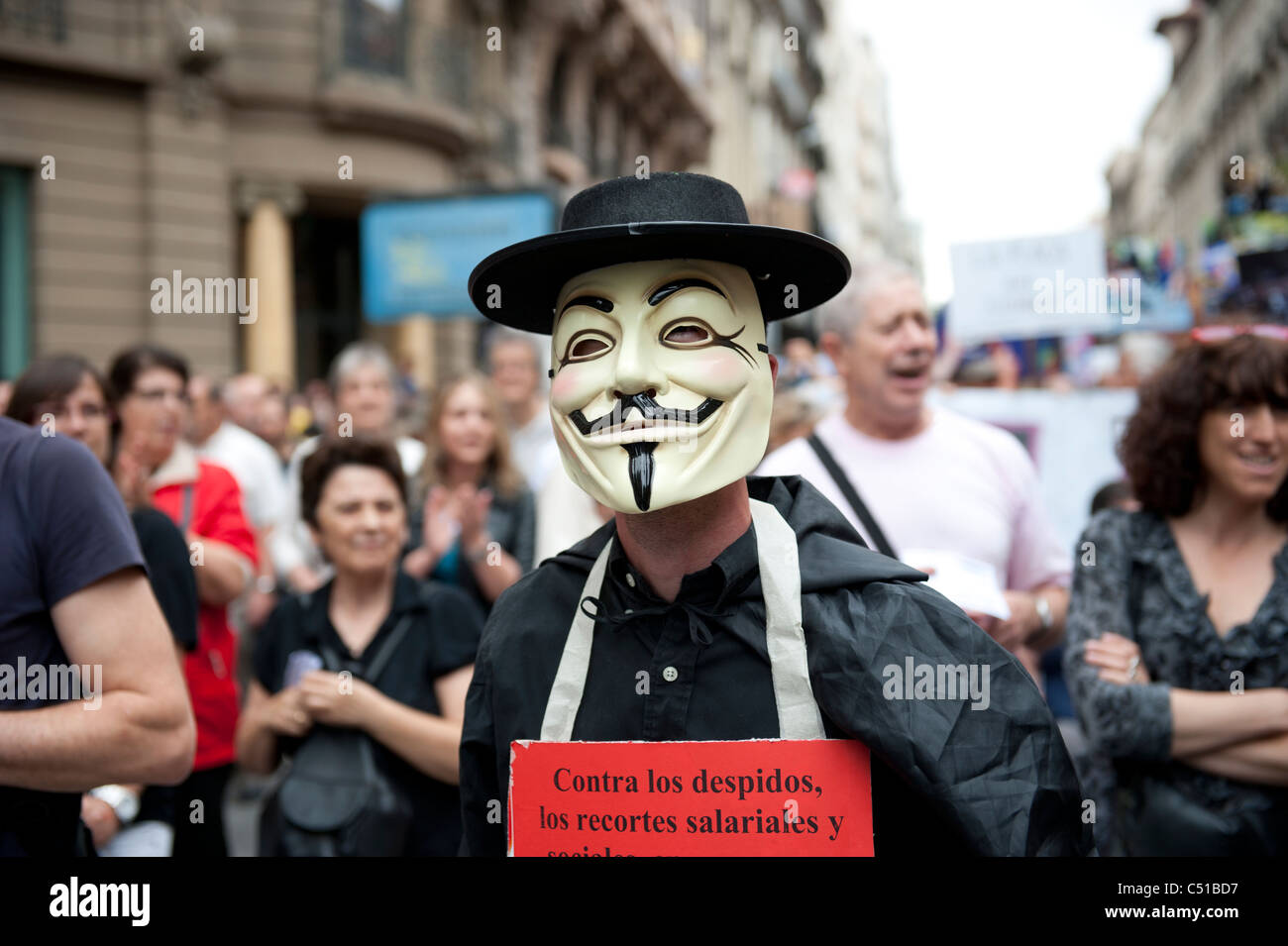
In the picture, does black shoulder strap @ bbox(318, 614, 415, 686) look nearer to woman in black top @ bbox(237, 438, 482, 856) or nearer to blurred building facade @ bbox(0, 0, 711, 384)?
woman in black top @ bbox(237, 438, 482, 856)

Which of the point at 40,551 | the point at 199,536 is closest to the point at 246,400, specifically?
the point at 199,536

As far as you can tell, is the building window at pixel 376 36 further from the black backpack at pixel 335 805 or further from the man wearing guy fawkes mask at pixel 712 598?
the man wearing guy fawkes mask at pixel 712 598

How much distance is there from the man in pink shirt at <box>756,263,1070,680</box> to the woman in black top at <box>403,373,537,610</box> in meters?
1.16

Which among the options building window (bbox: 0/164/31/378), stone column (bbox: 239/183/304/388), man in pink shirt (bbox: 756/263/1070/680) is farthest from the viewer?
stone column (bbox: 239/183/304/388)

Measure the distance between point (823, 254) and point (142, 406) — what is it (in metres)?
2.86

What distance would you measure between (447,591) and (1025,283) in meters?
3.94

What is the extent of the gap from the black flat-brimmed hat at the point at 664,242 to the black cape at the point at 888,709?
1.37ft

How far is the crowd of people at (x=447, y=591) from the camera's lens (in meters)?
2.15

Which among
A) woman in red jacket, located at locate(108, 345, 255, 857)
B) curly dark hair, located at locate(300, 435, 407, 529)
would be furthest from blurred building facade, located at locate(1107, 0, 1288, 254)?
woman in red jacket, located at locate(108, 345, 255, 857)

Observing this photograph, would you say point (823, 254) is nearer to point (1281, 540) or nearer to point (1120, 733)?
point (1120, 733)

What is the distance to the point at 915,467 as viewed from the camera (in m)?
3.52

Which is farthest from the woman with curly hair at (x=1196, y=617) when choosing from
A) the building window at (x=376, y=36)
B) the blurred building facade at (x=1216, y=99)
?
the blurred building facade at (x=1216, y=99)

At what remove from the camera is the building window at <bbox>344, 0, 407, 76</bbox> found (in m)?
15.3
